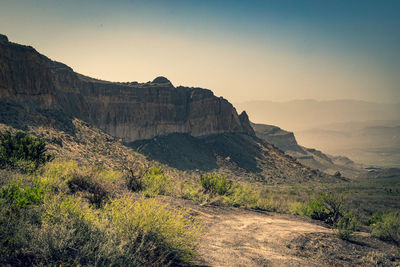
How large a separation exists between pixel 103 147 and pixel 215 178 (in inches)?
846

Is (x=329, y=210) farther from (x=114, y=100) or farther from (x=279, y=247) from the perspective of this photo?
(x=114, y=100)

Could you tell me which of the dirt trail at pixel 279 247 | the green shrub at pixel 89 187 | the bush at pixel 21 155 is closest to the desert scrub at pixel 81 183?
the green shrub at pixel 89 187

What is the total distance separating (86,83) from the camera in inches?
1965

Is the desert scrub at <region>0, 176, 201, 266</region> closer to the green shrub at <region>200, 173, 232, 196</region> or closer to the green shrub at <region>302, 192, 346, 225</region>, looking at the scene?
the green shrub at <region>200, 173, 232, 196</region>

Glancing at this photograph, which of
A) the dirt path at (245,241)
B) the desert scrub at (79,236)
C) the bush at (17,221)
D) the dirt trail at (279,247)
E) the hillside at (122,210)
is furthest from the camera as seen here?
the dirt trail at (279,247)

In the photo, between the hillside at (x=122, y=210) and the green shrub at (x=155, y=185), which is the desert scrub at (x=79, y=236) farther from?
the green shrub at (x=155, y=185)

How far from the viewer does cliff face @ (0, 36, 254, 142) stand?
30.8 meters

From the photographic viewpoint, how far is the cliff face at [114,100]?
101ft

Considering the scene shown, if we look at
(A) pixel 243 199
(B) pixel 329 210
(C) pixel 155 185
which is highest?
(C) pixel 155 185

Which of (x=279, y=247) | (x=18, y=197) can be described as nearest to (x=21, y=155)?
(x=18, y=197)

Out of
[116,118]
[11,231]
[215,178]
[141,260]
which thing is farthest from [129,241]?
[116,118]

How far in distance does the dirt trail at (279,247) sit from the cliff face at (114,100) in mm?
30519

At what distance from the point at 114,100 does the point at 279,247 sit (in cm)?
5157

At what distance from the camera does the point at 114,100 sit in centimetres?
5347
